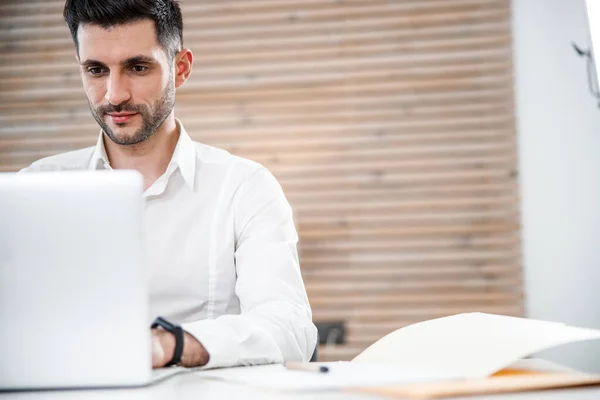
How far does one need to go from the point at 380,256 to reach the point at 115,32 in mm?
2384

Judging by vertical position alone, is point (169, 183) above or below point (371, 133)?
below

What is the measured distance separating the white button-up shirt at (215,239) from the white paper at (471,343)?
0.38 metres

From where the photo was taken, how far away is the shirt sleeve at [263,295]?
1296 millimetres

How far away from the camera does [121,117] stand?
6.15 feet

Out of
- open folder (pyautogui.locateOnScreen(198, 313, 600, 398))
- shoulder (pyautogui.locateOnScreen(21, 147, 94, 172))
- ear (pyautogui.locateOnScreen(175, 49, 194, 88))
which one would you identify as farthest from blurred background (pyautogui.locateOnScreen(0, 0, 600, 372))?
open folder (pyautogui.locateOnScreen(198, 313, 600, 398))

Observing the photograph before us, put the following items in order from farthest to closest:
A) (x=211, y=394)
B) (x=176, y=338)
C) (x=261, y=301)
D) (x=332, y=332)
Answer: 1. (x=332, y=332)
2. (x=261, y=301)
3. (x=176, y=338)
4. (x=211, y=394)

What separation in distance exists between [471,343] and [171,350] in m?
0.46

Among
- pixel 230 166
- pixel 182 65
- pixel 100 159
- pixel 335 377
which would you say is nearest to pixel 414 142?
pixel 182 65

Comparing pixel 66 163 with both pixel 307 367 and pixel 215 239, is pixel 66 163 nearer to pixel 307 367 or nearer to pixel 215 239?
pixel 215 239

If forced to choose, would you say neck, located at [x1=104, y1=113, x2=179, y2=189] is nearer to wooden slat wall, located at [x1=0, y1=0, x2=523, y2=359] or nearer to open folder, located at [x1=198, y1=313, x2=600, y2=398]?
open folder, located at [x1=198, y1=313, x2=600, y2=398]

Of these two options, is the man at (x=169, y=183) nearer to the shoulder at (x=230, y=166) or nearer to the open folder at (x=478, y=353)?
the shoulder at (x=230, y=166)

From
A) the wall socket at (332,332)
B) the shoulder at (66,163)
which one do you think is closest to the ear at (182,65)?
the shoulder at (66,163)

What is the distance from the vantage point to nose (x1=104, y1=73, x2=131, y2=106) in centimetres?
183

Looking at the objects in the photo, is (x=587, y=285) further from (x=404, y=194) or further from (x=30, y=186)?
(x=30, y=186)
